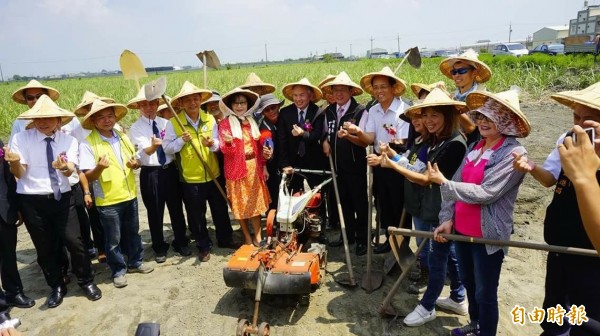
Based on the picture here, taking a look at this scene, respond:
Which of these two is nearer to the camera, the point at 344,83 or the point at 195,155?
the point at 344,83

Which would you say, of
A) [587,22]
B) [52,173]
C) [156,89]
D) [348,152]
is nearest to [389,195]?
[348,152]

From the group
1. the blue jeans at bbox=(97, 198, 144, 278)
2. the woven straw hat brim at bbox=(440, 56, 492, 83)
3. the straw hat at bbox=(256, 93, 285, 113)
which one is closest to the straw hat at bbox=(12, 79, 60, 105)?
the blue jeans at bbox=(97, 198, 144, 278)

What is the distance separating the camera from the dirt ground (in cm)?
389

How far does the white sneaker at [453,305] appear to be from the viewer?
12.9 ft

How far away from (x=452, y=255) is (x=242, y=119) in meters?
3.13

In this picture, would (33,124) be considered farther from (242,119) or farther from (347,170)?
(347,170)

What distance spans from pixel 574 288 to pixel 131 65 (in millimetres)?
6225

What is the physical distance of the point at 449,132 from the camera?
11.6ft

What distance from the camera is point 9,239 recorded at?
171 inches

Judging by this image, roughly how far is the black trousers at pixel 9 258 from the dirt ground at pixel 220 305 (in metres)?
0.29

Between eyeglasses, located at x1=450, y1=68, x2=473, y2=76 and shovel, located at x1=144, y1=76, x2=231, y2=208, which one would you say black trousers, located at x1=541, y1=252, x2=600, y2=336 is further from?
shovel, located at x1=144, y1=76, x2=231, y2=208

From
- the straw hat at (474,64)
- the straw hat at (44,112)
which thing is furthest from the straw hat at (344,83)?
the straw hat at (44,112)

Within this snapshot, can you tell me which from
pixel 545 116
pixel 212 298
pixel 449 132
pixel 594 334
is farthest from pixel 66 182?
pixel 545 116

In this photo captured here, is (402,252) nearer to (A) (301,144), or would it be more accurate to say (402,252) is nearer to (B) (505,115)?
(B) (505,115)
